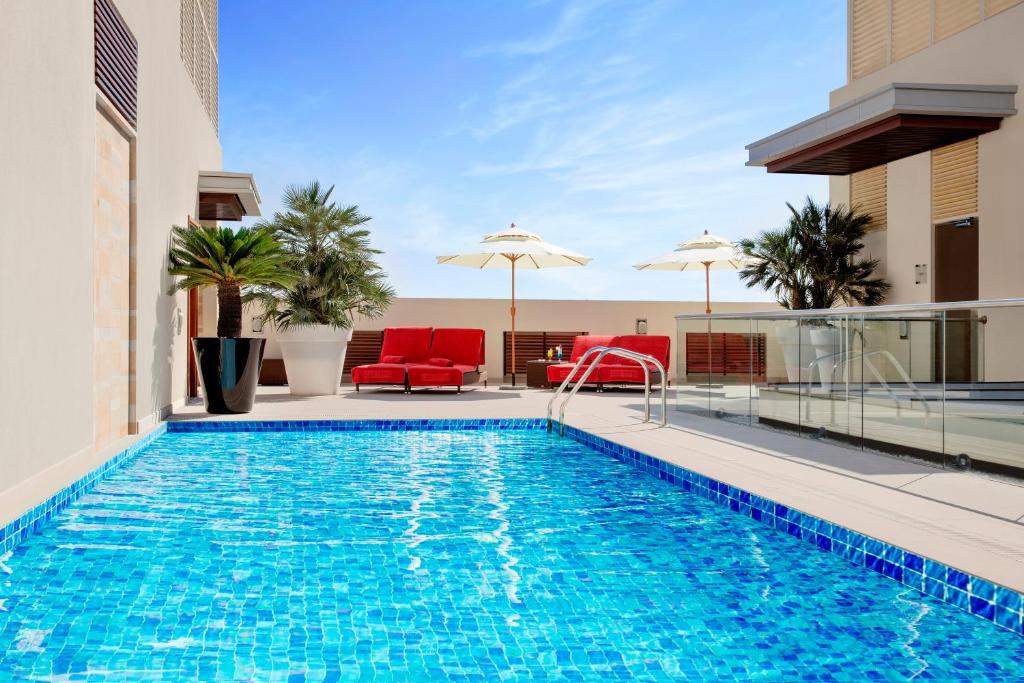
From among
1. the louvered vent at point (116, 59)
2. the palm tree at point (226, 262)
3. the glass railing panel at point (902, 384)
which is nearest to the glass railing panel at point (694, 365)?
the glass railing panel at point (902, 384)

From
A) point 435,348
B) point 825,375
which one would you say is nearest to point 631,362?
point 435,348

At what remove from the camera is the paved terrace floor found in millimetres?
3477

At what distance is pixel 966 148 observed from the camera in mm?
12023

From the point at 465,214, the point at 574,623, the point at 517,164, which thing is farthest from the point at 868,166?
the point at 465,214

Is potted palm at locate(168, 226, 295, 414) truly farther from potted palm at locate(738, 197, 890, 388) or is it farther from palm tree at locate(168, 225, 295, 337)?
potted palm at locate(738, 197, 890, 388)

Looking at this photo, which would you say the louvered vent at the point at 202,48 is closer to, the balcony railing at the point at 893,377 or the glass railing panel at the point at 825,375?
the balcony railing at the point at 893,377

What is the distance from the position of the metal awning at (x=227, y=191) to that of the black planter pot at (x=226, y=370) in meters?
3.03

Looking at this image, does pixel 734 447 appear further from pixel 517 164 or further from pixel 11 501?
pixel 517 164

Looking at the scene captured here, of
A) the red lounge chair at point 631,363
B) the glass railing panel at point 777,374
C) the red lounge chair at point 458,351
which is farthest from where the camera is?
the red lounge chair at point 458,351

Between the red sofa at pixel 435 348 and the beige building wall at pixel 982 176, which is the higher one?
the beige building wall at pixel 982 176

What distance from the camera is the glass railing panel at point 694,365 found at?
28.4 feet

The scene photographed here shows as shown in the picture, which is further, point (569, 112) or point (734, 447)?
point (569, 112)

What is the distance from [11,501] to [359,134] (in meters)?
19.0

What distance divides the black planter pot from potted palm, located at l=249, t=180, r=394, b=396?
8.38 ft
